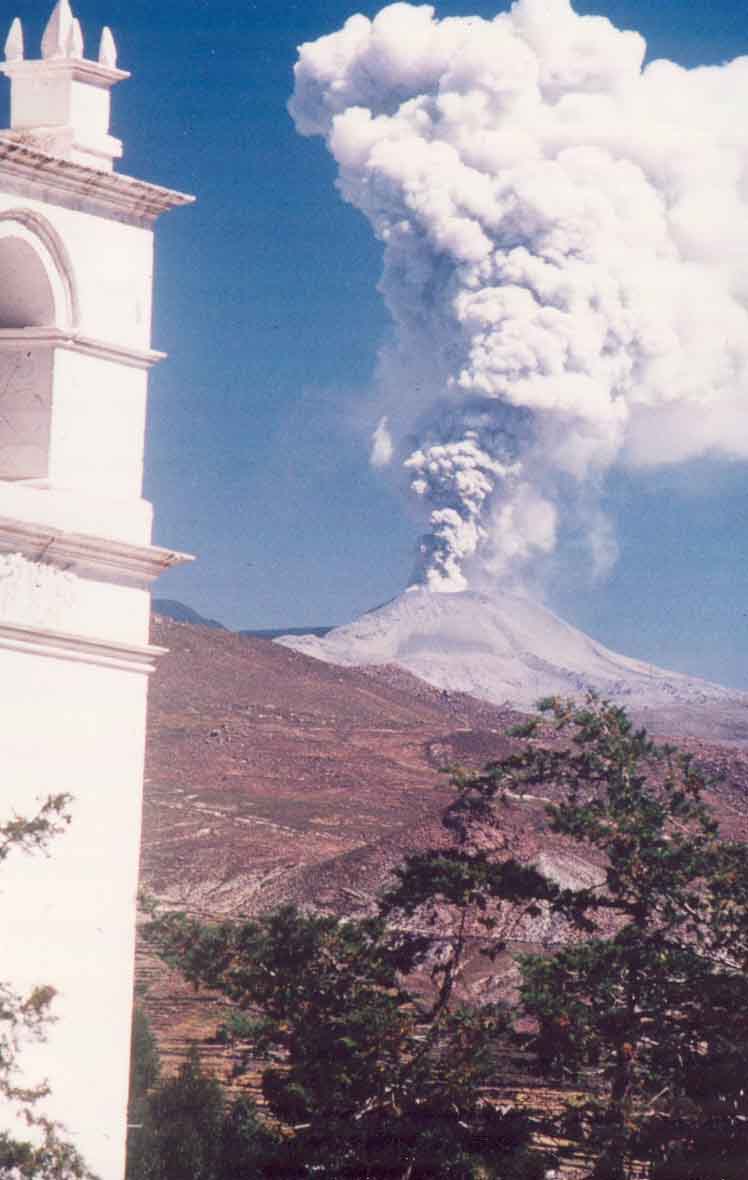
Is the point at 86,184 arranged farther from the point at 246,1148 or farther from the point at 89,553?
the point at 246,1148

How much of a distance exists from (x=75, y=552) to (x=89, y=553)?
65mm

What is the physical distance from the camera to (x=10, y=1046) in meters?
7.18

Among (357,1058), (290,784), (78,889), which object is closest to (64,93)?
(78,889)

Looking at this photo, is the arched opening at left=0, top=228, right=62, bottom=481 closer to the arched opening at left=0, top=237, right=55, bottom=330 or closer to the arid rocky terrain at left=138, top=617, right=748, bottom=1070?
the arched opening at left=0, top=237, right=55, bottom=330

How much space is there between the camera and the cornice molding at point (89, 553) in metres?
7.40

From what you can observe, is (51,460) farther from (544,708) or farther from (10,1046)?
(544,708)

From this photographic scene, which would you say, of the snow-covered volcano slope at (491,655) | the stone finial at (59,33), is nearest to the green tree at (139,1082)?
the stone finial at (59,33)

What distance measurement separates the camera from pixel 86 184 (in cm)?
792

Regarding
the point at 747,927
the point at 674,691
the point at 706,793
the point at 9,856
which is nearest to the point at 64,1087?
the point at 9,856

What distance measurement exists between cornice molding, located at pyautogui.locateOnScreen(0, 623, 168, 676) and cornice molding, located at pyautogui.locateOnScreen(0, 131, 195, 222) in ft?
6.34

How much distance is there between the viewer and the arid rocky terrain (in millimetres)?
18641

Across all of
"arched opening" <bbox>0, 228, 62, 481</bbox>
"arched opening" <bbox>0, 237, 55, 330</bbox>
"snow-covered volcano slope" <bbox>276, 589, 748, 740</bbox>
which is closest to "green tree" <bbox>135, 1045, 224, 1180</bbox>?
"arched opening" <bbox>0, 228, 62, 481</bbox>

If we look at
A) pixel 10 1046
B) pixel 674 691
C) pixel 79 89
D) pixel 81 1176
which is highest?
pixel 674 691

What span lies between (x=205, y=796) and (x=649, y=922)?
16.6m
